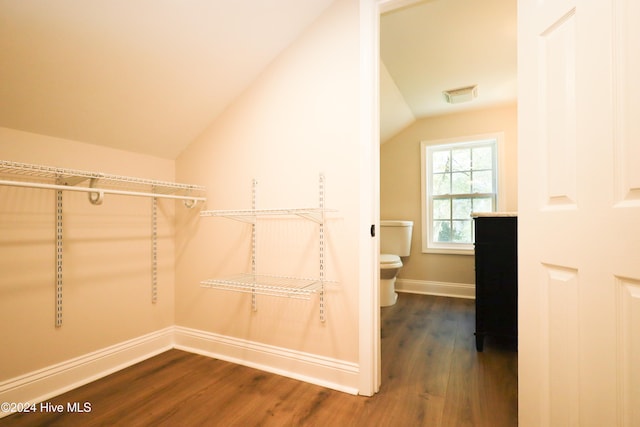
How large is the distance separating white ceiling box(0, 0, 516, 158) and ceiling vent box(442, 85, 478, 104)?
1.46ft

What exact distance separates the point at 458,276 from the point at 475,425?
2.25m

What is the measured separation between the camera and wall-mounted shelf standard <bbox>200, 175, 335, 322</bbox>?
1.43 metres

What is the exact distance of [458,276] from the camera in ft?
10.6

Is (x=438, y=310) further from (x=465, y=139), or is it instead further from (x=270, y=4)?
(x=270, y=4)

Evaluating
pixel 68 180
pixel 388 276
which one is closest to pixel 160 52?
pixel 68 180

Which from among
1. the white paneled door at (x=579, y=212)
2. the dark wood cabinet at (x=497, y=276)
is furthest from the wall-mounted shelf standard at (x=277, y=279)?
the dark wood cabinet at (x=497, y=276)

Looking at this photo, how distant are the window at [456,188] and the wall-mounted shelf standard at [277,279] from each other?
2.26m

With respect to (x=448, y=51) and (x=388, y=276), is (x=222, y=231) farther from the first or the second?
(x=448, y=51)

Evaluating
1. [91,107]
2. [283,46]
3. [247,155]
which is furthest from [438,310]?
[91,107]

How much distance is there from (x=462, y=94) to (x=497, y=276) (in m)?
1.81

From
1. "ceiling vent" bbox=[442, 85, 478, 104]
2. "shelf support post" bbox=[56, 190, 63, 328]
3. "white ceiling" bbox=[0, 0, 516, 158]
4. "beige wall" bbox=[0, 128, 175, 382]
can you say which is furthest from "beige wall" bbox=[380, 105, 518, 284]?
"shelf support post" bbox=[56, 190, 63, 328]

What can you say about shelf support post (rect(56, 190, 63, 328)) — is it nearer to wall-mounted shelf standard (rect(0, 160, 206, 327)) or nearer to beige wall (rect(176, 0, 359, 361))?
wall-mounted shelf standard (rect(0, 160, 206, 327))

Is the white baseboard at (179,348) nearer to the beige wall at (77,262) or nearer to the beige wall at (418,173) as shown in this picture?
the beige wall at (77,262)

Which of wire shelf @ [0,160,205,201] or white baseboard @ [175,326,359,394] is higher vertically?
wire shelf @ [0,160,205,201]
